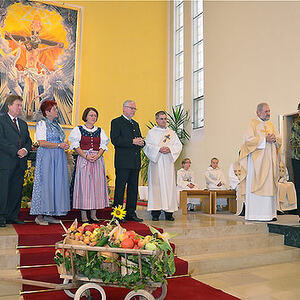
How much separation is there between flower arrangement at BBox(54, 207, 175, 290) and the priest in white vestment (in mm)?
3555

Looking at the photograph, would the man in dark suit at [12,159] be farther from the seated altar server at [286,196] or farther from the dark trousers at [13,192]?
the seated altar server at [286,196]

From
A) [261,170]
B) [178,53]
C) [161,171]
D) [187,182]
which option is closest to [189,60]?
[178,53]

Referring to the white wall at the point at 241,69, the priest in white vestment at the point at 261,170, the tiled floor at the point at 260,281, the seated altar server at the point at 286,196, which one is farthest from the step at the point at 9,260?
the white wall at the point at 241,69

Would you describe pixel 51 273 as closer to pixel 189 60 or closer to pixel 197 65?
pixel 197 65

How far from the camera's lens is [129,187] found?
5770 mm

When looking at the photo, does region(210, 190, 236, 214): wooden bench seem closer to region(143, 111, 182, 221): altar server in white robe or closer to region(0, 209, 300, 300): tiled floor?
region(143, 111, 182, 221): altar server in white robe

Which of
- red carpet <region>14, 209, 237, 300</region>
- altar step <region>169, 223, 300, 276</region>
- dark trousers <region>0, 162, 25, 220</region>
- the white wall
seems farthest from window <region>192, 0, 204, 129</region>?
red carpet <region>14, 209, 237, 300</region>

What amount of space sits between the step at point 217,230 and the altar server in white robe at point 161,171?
0.85 m

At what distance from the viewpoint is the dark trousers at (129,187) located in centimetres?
556

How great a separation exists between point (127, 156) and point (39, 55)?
295 inches

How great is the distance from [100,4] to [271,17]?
20.4ft

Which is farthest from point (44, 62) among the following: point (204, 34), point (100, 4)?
point (204, 34)

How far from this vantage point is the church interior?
12.8ft

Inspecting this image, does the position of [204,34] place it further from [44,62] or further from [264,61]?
[44,62]
